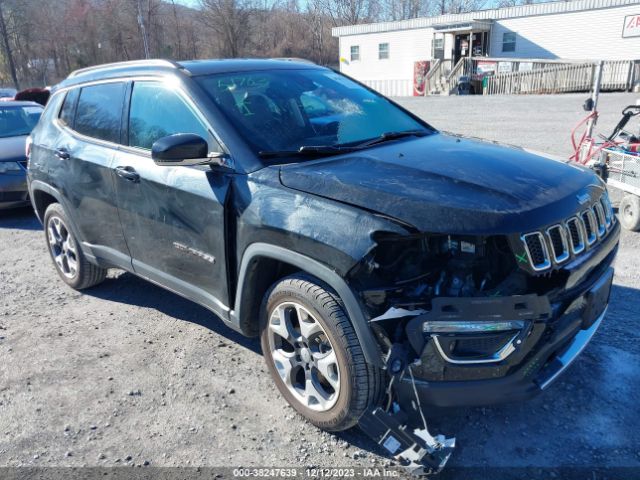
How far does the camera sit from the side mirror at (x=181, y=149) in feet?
9.86

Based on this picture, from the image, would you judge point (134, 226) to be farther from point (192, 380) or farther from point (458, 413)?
point (458, 413)

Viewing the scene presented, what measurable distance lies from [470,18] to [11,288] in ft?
92.2

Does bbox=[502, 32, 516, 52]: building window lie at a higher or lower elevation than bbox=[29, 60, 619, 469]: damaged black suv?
higher

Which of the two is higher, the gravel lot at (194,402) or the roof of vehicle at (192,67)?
the roof of vehicle at (192,67)

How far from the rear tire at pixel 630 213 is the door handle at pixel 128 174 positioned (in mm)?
5033

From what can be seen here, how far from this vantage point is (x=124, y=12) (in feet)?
157

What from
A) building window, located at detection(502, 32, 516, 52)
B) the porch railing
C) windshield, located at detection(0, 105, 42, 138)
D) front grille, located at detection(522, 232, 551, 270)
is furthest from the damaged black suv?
building window, located at detection(502, 32, 516, 52)

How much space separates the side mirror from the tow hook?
152 cm

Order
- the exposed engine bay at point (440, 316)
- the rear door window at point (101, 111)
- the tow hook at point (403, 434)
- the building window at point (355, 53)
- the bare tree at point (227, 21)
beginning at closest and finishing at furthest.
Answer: the exposed engine bay at point (440, 316) → the tow hook at point (403, 434) → the rear door window at point (101, 111) → the building window at point (355, 53) → the bare tree at point (227, 21)

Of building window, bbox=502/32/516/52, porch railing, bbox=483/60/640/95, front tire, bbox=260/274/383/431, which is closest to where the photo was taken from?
front tire, bbox=260/274/383/431

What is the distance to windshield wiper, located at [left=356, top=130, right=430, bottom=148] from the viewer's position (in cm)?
346

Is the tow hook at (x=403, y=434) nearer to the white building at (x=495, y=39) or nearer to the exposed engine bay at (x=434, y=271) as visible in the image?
the exposed engine bay at (x=434, y=271)

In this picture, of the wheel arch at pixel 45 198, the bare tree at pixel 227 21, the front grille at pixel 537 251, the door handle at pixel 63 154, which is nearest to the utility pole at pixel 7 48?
the bare tree at pixel 227 21

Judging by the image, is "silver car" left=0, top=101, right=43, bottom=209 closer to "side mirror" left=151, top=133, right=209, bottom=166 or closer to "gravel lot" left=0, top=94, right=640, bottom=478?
"gravel lot" left=0, top=94, right=640, bottom=478
